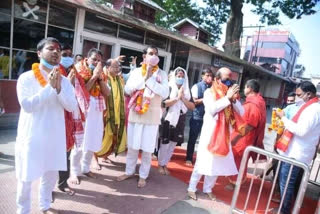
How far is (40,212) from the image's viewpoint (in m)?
2.62

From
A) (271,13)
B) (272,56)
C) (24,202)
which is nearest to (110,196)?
(24,202)

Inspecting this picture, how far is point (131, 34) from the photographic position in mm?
9492

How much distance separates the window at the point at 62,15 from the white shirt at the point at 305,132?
248 inches

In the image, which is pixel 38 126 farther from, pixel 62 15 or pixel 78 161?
pixel 62 15

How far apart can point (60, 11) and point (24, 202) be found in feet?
19.7

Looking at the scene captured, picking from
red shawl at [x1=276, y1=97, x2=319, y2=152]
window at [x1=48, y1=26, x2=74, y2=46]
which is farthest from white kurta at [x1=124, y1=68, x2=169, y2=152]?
window at [x1=48, y1=26, x2=74, y2=46]

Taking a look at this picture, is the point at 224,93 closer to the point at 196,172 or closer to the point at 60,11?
the point at 196,172

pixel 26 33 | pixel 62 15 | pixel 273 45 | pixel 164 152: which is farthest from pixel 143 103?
pixel 273 45

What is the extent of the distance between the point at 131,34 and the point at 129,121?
6601 mm

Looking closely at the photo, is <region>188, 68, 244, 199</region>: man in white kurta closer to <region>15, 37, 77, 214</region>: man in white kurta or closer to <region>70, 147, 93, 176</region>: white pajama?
<region>70, 147, 93, 176</region>: white pajama

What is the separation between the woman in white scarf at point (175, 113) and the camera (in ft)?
13.4

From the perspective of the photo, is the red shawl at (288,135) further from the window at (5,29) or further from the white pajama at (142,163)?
the window at (5,29)

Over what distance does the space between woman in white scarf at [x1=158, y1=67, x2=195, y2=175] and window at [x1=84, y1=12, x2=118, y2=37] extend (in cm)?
469

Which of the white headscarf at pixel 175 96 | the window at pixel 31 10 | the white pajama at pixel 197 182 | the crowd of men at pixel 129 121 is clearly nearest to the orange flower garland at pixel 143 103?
the crowd of men at pixel 129 121
